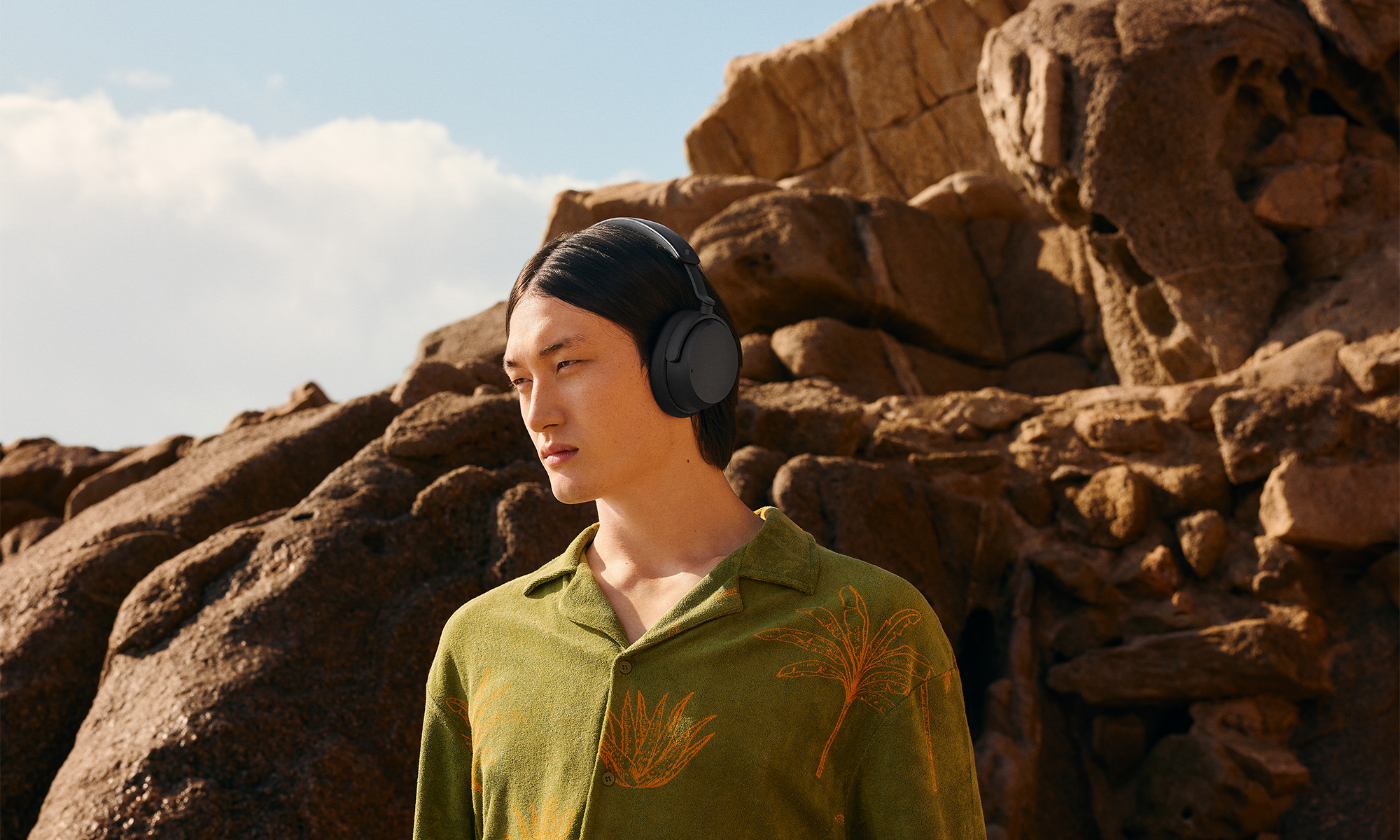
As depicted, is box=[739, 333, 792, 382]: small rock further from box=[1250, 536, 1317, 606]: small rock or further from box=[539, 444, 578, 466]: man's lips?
box=[539, 444, 578, 466]: man's lips

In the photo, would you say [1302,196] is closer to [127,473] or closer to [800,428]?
[800,428]

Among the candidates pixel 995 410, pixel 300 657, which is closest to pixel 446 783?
pixel 300 657

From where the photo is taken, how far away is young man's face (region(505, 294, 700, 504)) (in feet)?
5.62

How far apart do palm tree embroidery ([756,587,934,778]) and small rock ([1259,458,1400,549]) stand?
3038 mm

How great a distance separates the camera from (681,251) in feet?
5.93

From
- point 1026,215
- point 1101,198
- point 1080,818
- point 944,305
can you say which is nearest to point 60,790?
point 1080,818

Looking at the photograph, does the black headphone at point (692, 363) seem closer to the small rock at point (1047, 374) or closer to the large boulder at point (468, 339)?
the large boulder at point (468, 339)

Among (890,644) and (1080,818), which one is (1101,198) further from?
(890,644)

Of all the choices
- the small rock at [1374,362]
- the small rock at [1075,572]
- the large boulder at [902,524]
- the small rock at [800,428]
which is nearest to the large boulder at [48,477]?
the small rock at [800,428]

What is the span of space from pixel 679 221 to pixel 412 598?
603 cm

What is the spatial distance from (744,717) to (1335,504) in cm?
337

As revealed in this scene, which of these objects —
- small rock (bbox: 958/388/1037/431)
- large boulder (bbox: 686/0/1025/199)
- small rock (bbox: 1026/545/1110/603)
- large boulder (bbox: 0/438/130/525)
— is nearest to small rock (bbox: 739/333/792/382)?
small rock (bbox: 958/388/1037/431)

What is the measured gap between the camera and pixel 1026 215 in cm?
927

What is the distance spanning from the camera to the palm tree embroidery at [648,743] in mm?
1509
